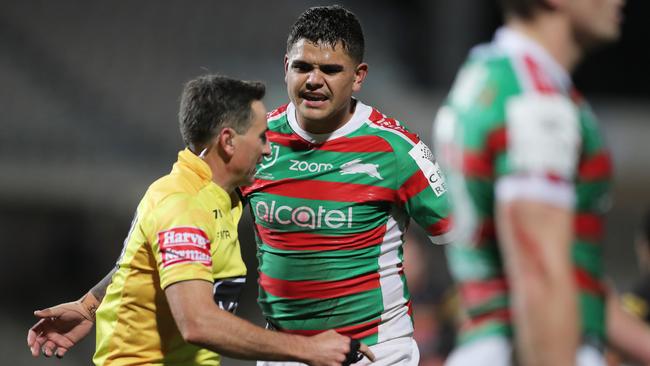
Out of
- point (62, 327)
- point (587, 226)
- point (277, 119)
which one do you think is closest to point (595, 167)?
point (587, 226)

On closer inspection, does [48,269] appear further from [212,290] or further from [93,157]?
[212,290]

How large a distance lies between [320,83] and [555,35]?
1937 millimetres

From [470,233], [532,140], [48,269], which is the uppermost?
[532,140]

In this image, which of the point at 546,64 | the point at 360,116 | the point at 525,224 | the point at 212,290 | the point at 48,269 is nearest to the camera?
the point at 525,224

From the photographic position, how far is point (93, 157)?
37.3 feet

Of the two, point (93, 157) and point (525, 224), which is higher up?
point (525, 224)

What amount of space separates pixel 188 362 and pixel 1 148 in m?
8.12

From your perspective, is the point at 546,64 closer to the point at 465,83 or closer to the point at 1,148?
the point at 465,83

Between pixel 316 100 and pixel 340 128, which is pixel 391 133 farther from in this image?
pixel 316 100

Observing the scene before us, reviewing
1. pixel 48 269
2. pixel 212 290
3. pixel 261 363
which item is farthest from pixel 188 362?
pixel 48 269

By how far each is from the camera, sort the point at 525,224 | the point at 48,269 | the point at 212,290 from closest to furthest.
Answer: the point at 525,224
the point at 212,290
the point at 48,269

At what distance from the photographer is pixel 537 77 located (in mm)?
2438

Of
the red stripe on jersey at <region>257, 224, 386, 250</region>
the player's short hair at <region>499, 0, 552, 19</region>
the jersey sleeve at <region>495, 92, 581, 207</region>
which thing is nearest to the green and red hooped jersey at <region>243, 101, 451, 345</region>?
the red stripe on jersey at <region>257, 224, 386, 250</region>

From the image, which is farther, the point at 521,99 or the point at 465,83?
the point at 465,83
